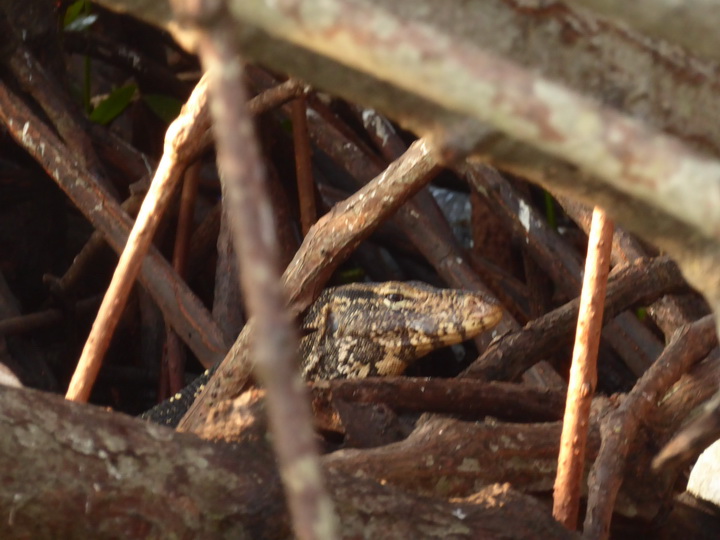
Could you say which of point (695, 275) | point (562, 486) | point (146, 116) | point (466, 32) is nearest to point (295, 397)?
point (466, 32)

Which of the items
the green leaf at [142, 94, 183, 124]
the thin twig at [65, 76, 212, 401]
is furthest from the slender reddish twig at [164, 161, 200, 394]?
the thin twig at [65, 76, 212, 401]

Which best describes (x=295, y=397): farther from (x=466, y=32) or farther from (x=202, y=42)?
(x=466, y=32)

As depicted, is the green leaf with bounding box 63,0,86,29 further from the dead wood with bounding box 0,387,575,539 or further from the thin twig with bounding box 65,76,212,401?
the dead wood with bounding box 0,387,575,539

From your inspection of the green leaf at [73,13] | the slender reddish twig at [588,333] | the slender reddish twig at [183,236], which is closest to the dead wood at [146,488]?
the slender reddish twig at [588,333]

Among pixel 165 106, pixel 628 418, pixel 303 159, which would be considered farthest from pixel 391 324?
pixel 165 106

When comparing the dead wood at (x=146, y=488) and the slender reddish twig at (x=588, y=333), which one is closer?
the dead wood at (x=146, y=488)

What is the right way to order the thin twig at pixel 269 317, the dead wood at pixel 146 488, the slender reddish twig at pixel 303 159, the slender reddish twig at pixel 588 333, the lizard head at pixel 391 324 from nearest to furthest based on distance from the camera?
the thin twig at pixel 269 317 → the dead wood at pixel 146 488 → the slender reddish twig at pixel 588 333 → the lizard head at pixel 391 324 → the slender reddish twig at pixel 303 159

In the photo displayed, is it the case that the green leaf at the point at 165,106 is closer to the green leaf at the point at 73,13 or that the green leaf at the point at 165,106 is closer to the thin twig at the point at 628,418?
the green leaf at the point at 73,13

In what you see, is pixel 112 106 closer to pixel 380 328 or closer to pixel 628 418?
pixel 380 328

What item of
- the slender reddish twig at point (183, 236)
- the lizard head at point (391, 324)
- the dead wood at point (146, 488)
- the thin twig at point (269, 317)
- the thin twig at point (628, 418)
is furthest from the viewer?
the slender reddish twig at point (183, 236)
